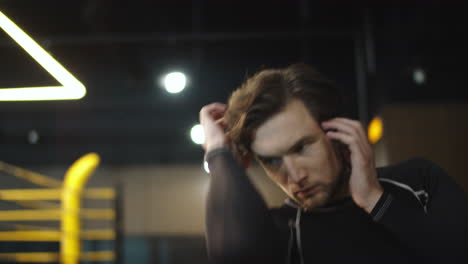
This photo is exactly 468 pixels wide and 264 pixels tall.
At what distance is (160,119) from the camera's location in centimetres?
717

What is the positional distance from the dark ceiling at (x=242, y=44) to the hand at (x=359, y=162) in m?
2.12

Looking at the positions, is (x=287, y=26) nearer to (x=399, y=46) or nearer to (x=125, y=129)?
(x=399, y=46)

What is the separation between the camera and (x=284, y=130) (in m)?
1.19

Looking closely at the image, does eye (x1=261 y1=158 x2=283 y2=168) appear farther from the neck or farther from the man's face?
the neck

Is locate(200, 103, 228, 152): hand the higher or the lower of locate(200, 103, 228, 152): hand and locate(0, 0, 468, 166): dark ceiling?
the lower

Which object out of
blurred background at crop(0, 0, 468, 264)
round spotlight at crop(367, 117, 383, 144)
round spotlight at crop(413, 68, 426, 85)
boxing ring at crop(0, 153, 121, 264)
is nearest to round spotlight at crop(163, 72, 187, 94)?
blurred background at crop(0, 0, 468, 264)

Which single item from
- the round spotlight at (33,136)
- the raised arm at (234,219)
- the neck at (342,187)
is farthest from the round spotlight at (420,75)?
the round spotlight at (33,136)

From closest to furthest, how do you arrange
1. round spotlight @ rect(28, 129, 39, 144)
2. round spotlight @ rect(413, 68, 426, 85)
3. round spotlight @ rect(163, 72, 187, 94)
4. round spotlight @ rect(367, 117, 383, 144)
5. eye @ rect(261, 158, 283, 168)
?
1. eye @ rect(261, 158, 283, 168)
2. round spotlight @ rect(163, 72, 187, 94)
3. round spotlight @ rect(413, 68, 426, 85)
4. round spotlight @ rect(367, 117, 383, 144)
5. round spotlight @ rect(28, 129, 39, 144)

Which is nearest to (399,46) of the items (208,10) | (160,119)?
(208,10)

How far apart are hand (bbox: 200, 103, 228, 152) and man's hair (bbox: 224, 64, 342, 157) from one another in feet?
0.09

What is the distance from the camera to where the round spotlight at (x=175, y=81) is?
13.3 feet

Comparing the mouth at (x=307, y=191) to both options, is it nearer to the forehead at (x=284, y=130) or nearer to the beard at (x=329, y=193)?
the beard at (x=329, y=193)

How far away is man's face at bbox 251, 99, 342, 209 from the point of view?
3.85 ft

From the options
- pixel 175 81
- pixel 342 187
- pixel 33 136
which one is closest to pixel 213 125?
pixel 342 187
